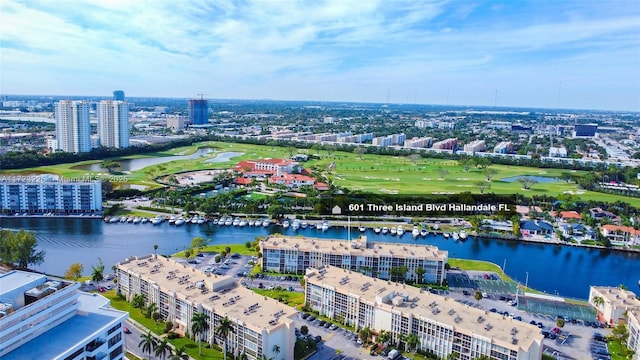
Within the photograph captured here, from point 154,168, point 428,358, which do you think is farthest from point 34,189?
point 428,358

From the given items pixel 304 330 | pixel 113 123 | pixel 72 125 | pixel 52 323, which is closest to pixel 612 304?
pixel 304 330

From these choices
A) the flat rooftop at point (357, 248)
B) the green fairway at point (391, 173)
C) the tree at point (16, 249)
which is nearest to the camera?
the tree at point (16, 249)

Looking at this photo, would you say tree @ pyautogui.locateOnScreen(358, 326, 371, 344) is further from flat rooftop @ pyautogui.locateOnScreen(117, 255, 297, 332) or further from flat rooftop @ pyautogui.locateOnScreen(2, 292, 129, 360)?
flat rooftop @ pyautogui.locateOnScreen(2, 292, 129, 360)

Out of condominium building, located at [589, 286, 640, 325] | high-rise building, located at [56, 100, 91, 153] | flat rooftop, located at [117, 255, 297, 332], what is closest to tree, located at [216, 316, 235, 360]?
flat rooftop, located at [117, 255, 297, 332]

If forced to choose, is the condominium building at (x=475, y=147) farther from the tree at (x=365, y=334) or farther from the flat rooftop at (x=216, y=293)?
the flat rooftop at (x=216, y=293)

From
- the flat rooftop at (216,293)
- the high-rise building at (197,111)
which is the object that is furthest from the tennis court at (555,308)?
the high-rise building at (197,111)

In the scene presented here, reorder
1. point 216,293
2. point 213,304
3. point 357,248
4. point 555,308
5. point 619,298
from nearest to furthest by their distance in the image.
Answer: point 213,304 → point 216,293 → point 619,298 → point 555,308 → point 357,248

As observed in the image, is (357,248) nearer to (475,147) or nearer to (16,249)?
(16,249)
